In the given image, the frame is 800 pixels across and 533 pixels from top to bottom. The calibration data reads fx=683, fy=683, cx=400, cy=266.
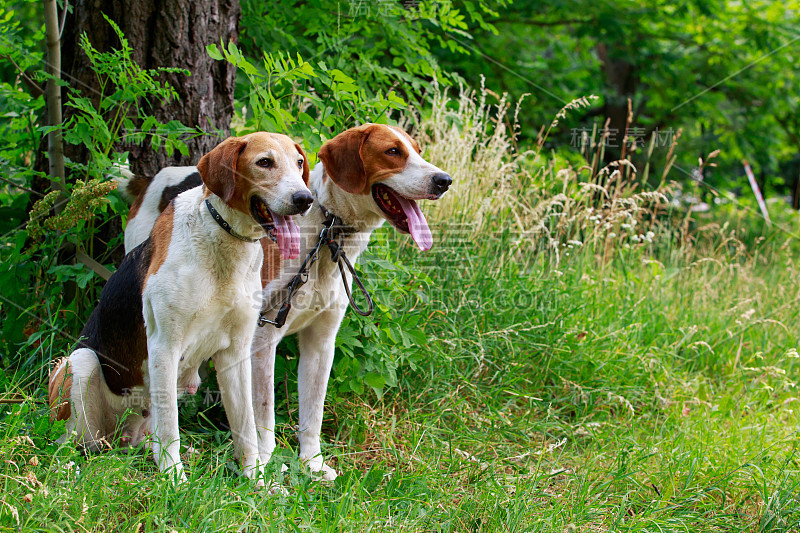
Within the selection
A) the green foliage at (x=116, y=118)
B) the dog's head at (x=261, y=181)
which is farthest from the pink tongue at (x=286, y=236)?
the green foliage at (x=116, y=118)

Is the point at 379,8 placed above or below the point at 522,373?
above

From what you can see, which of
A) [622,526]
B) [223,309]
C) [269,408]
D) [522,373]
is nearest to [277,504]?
[269,408]

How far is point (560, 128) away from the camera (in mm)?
9820

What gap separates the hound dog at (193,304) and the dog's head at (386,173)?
9.1 inches

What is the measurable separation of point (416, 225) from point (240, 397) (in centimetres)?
104

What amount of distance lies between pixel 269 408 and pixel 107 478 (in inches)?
31.9

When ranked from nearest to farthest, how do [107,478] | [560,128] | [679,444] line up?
[107,478]
[679,444]
[560,128]

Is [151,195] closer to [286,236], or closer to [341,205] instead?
[341,205]

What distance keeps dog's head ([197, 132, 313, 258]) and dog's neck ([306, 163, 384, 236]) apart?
438mm

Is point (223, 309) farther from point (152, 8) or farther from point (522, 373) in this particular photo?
point (522, 373)

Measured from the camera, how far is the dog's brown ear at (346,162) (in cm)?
294

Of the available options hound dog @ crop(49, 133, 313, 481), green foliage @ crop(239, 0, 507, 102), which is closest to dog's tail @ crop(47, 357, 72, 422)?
hound dog @ crop(49, 133, 313, 481)

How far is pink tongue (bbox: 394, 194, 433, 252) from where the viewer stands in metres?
2.92

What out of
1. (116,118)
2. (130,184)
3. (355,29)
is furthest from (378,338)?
(355,29)
